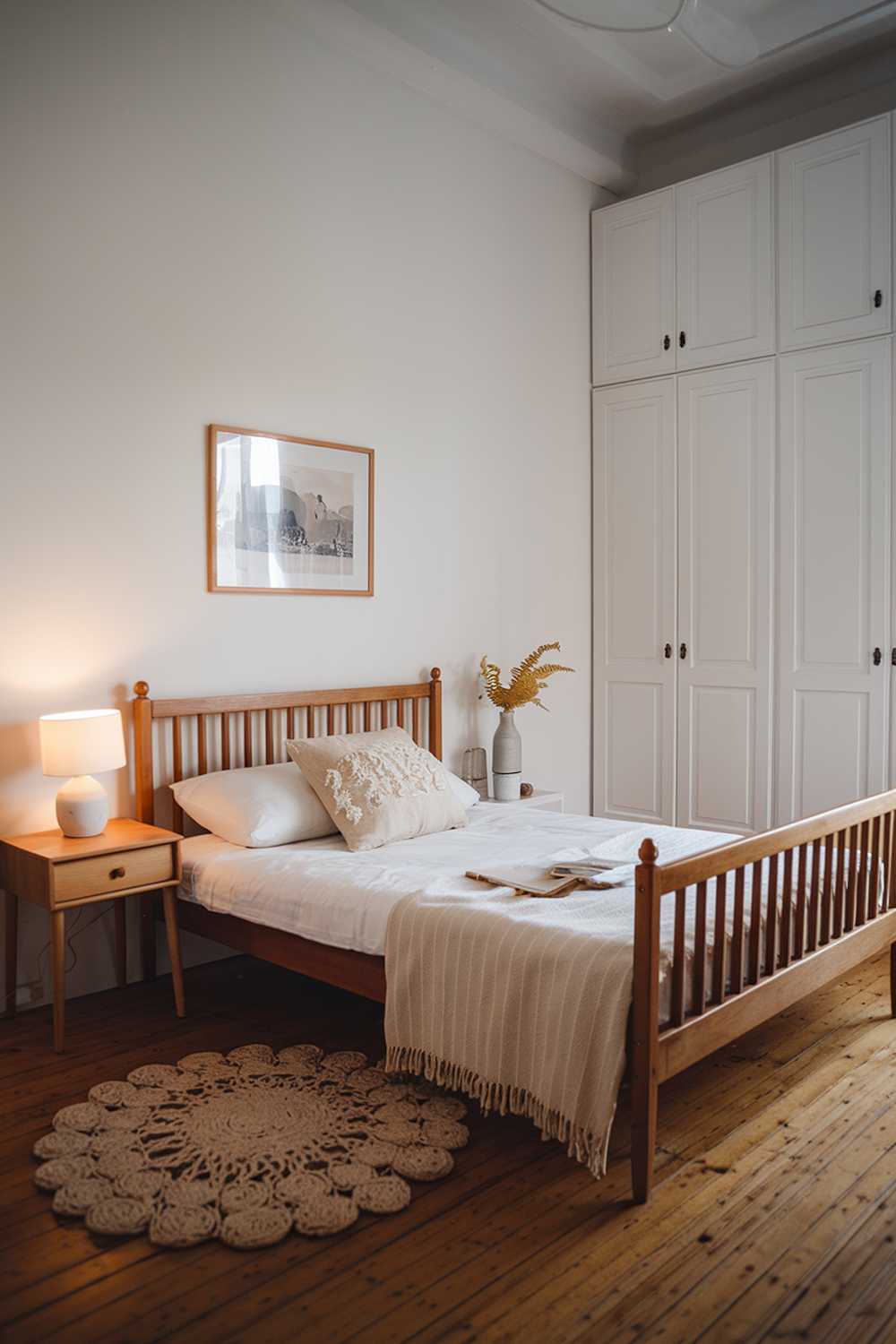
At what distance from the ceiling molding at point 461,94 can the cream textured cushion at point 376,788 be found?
260 cm

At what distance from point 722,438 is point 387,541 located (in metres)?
1.65

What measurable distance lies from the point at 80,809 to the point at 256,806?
52 cm

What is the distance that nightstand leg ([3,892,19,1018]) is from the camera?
2973 mm

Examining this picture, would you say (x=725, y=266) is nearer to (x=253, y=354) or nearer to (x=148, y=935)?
(x=253, y=354)

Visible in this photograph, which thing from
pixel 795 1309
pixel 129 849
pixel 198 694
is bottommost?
pixel 795 1309

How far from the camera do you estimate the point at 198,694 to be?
3.51 meters

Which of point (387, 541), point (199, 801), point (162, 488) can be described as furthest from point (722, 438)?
point (199, 801)

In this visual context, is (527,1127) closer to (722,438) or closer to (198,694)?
(198,694)

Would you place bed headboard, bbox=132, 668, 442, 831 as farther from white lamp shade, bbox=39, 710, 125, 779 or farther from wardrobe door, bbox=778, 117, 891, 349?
wardrobe door, bbox=778, 117, 891, 349

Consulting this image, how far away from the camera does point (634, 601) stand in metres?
5.01

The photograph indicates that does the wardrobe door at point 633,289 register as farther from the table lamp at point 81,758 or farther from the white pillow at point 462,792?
the table lamp at point 81,758

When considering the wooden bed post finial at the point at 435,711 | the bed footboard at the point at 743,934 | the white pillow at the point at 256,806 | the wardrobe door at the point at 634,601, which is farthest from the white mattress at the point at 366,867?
the wardrobe door at the point at 634,601

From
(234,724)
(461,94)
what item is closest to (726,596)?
(234,724)

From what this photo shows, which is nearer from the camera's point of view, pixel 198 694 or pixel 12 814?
pixel 12 814
